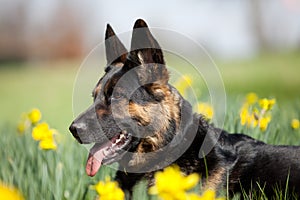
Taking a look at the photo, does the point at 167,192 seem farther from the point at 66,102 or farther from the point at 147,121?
the point at 66,102

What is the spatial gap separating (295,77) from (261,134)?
10843mm

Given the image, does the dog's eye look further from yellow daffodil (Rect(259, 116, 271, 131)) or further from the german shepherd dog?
yellow daffodil (Rect(259, 116, 271, 131))

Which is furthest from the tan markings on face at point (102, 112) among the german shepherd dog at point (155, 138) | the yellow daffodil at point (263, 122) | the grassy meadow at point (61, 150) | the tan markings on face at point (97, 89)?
the yellow daffodil at point (263, 122)

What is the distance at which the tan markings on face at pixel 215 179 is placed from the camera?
3.35m

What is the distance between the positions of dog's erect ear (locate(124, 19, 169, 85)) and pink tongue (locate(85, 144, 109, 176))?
1.77ft

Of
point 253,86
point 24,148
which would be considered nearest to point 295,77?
point 253,86

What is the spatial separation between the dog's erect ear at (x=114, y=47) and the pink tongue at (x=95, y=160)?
2.26ft

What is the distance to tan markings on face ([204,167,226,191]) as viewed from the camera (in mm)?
3355

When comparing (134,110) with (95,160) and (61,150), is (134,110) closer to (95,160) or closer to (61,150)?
(95,160)

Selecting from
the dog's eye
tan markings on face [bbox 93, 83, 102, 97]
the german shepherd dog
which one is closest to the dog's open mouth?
the german shepherd dog

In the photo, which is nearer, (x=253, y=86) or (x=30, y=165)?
(x=30, y=165)

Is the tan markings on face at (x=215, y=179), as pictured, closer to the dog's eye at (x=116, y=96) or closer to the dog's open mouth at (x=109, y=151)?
the dog's open mouth at (x=109, y=151)

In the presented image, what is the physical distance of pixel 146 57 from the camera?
3.47 metres

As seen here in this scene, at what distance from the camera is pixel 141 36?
3.35m
